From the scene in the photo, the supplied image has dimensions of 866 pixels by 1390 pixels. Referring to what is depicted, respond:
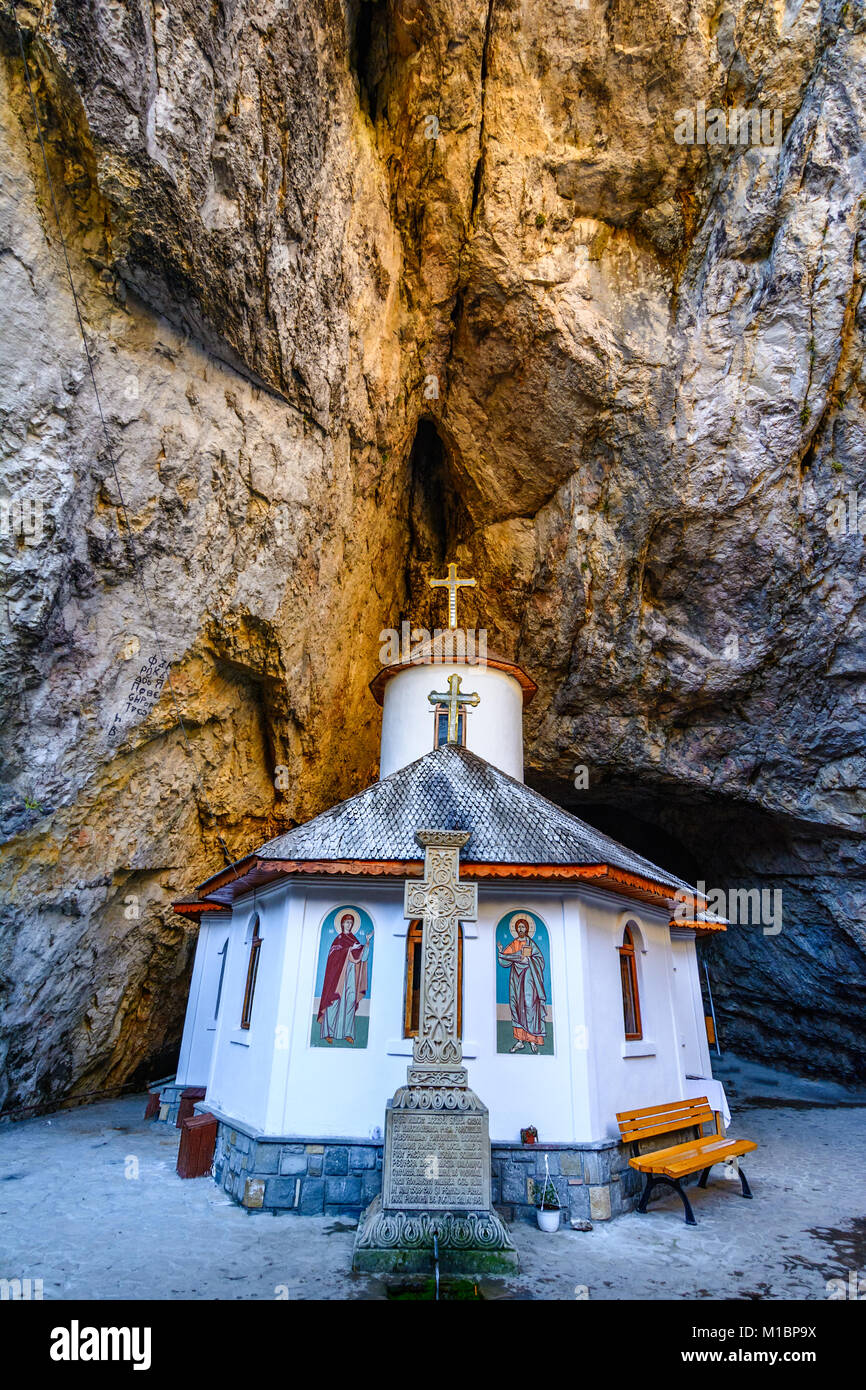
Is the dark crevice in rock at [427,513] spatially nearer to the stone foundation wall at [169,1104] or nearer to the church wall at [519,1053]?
the church wall at [519,1053]

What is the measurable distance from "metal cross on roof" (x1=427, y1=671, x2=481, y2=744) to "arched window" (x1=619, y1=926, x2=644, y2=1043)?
4304mm

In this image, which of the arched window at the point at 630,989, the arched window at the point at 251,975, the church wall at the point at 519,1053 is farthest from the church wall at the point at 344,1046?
the arched window at the point at 630,989

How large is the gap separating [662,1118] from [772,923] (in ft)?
34.5

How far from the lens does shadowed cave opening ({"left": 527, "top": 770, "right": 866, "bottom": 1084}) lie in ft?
54.2

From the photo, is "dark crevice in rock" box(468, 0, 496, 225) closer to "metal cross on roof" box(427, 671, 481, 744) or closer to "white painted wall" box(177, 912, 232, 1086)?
"metal cross on roof" box(427, 671, 481, 744)

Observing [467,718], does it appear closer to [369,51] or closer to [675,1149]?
[675,1149]

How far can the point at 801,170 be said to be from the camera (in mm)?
12469

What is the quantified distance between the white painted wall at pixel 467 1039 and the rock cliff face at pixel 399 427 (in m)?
4.46

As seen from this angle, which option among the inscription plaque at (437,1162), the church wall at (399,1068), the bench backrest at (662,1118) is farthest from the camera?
the bench backrest at (662,1118)

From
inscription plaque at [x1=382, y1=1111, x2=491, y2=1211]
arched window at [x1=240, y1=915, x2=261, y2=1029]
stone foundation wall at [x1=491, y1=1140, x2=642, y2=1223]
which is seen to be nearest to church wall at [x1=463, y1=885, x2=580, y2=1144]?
stone foundation wall at [x1=491, y1=1140, x2=642, y2=1223]

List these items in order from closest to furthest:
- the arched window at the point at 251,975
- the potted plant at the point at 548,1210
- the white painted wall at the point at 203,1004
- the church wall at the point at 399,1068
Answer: the potted plant at the point at 548,1210, the church wall at the point at 399,1068, the arched window at the point at 251,975, the white painted wall at the point at 203,1004

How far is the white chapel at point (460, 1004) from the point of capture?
7.71 metres

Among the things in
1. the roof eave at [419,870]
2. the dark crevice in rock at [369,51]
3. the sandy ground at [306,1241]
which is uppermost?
the dark crevice in rock at [369,51]

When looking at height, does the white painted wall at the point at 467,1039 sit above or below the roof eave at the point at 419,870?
below
